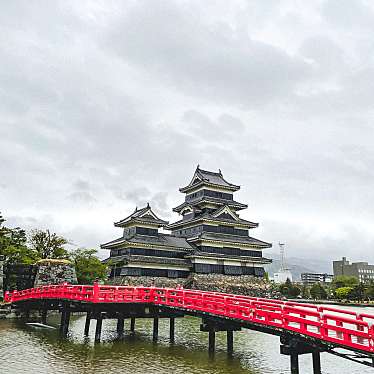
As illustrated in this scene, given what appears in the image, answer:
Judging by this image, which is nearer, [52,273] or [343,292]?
[52,273]

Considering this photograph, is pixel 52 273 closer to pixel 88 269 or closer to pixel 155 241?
pixel 88 269

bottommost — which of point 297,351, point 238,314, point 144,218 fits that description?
point 297,351

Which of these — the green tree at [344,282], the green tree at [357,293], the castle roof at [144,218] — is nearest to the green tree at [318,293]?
the green tree at [344,282]

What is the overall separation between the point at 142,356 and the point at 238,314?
16.9 feet

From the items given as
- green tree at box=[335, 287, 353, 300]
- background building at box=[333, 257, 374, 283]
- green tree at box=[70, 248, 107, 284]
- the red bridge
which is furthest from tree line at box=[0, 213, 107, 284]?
background building at box=[333, 257, 374, 283]

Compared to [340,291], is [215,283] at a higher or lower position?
lower

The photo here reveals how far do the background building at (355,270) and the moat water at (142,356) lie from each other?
131 meters

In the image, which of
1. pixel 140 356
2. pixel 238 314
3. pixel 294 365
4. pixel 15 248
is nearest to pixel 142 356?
pixel 140 356

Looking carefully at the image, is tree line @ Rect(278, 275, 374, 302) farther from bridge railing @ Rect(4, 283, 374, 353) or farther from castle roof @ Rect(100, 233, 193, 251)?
bridge railing @ Rect(4, 283, 374, 353)

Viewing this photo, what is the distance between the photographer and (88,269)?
48469mm

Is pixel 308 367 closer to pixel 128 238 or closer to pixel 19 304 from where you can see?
pixel 19 304

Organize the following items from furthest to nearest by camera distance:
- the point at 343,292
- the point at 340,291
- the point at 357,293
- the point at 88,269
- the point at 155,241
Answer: the point at 340,291
the point at 343,292
the point at 357,293
the point at 155,241
the point at 88,269

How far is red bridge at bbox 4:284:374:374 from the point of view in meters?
13.3

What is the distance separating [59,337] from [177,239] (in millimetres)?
30479
